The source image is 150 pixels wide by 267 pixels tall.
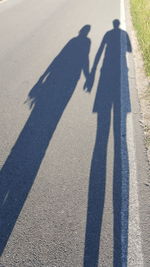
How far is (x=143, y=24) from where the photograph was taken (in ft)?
41.9

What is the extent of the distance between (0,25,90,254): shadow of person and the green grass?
173cm

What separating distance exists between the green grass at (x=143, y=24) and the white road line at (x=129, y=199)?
2.85 meters

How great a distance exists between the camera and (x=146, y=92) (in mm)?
6863

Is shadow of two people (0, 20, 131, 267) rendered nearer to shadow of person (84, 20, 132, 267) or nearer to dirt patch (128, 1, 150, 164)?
shadow of person (84, 20, 132, 267)

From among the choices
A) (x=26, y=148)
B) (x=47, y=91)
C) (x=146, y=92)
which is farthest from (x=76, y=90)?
(x=26, y=148)

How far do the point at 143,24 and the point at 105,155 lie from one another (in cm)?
964

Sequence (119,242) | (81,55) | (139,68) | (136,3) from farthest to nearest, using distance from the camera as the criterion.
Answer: (136,3)
(81,55)
(139,68)
(119,242)

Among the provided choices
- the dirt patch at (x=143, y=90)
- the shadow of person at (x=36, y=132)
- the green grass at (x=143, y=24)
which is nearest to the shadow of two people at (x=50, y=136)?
the shadow of person at (x=36, y=132)

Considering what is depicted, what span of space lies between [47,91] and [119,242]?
4043 mm

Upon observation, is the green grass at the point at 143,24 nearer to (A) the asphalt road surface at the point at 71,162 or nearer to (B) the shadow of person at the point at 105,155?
(A) the asphalt road surface at the point at 71,162

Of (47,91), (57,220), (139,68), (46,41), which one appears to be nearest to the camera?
(57,220)

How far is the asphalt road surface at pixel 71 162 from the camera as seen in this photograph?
3320 mm

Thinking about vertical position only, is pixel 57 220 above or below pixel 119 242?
above

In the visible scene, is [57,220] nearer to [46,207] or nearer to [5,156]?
[46,207]
